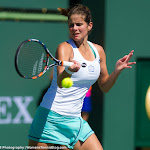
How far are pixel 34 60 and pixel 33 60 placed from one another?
0.02 m

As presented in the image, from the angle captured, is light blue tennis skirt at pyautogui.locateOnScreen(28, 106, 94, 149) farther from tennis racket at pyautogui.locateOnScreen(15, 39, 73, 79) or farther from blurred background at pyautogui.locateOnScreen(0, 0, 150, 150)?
blurred background at pyautogui.locateOnScreen(0, 0, 150, 150)

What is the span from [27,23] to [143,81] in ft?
6.33

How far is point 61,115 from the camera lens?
11.5ft

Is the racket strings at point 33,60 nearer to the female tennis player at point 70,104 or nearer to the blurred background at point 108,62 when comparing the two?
the female tennis player at point 70,104

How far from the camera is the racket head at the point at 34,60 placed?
333 cm

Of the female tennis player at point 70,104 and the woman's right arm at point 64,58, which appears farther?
the female tennis player at point 70,104

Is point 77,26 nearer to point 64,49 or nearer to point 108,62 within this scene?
point 64,49

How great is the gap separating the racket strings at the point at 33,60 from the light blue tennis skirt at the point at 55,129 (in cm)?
34

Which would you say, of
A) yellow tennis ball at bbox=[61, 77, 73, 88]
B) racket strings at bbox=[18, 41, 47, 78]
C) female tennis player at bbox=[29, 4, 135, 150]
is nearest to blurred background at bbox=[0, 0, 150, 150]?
female tennis player at bbox=[29, 4, 135, 150]

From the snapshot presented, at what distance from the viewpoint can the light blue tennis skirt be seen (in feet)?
11.4

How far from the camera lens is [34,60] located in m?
3.49

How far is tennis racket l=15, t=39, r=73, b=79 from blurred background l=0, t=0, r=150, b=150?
7.42 ft

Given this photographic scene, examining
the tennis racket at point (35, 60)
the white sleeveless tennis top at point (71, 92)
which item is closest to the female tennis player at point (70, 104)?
the white sleeveless tennis top at point (71, 92)

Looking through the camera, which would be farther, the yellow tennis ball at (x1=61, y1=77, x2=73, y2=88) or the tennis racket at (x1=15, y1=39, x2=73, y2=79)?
the tennis racket at (x1=15, y1=39, x2=73, y2=79)
